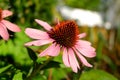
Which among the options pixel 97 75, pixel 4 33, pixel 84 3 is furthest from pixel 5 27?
pixel 84 3

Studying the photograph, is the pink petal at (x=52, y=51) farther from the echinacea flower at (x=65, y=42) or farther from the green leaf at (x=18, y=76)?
the green leaf at (x=18, y=76)

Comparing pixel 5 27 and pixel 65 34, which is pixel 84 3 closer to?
pixel 65 34

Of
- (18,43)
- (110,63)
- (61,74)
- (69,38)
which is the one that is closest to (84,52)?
(69,38)

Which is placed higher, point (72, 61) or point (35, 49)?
point (72, 61)

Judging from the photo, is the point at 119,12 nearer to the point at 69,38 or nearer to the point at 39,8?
the point at 39,8

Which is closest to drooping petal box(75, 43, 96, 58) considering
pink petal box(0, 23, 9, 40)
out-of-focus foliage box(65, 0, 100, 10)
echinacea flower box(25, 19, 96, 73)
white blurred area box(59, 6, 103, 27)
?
echinacea flower box(25, 19, 96, 73)

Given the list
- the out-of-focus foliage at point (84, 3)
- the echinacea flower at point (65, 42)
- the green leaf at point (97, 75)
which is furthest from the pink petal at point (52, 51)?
the out-of-focus foliage at point (84, 3)

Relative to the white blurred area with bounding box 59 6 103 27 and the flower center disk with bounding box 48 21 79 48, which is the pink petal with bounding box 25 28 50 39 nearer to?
the flower center disk with bounding box 48 21 79 48
